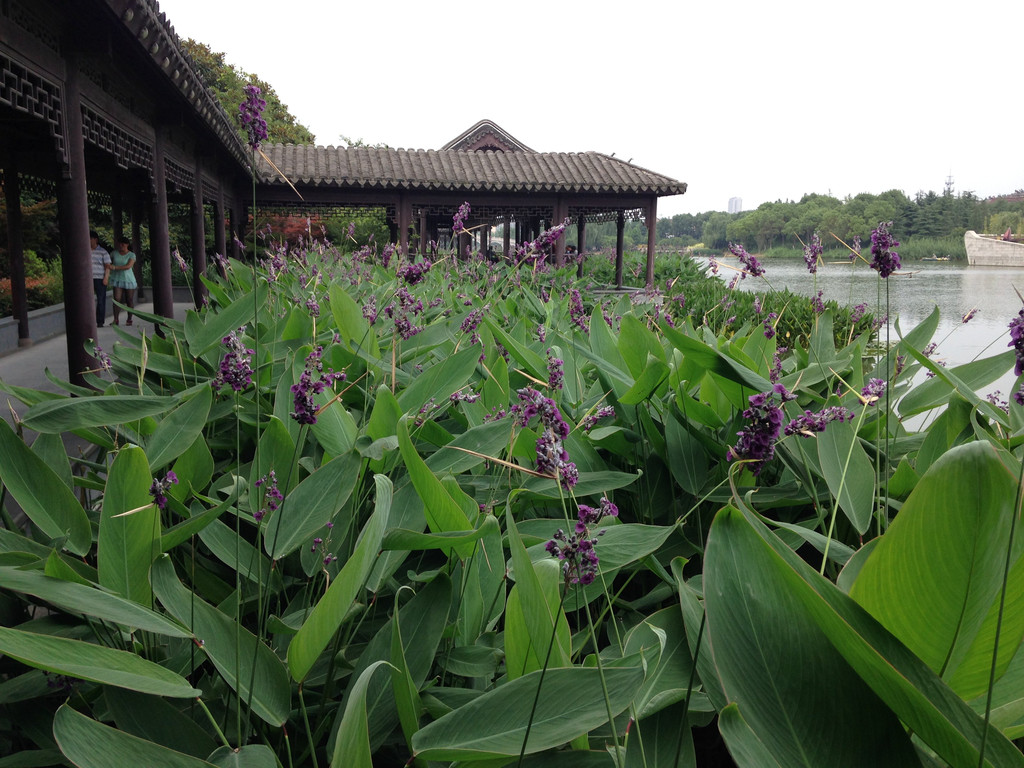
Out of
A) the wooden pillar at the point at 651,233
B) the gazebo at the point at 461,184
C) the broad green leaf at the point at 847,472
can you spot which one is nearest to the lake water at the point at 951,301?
the wooden pillar at the point at 651,233

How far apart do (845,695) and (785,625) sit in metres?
0.06

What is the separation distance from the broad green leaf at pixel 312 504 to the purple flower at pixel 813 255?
154 centimetres

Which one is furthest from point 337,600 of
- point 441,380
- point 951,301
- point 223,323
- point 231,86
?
point 231,86

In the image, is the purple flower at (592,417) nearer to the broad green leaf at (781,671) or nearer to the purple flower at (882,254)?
the purple flower at (882,254)

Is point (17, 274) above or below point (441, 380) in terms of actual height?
below

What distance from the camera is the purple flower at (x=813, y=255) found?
2020 millimetres

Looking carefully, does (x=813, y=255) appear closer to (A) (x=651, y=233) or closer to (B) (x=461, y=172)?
(B) (x=461, y=172)

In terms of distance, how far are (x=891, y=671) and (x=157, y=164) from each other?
26.5 ft

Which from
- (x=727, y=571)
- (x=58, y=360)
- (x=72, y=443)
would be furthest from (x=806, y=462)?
(x=58, y=360)

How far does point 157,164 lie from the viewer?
7.15m

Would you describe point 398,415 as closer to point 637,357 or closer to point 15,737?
point 637,357

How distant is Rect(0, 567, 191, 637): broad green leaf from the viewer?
651mm

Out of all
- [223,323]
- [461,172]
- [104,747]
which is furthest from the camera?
[461,172]

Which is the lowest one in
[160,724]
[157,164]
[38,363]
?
[38,363]
